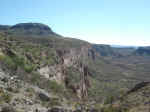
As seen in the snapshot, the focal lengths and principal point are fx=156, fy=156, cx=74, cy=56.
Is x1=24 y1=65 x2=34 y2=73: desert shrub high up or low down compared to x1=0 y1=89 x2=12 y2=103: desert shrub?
down

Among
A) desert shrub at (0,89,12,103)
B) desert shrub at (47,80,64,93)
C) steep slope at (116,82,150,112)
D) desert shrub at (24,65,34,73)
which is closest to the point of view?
desert shrub at (0,89,12,103)

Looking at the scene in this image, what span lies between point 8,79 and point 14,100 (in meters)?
4.23

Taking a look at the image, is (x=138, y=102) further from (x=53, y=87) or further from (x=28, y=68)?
(x=28, y=68)

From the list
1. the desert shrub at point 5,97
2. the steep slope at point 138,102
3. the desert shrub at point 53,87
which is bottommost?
the desert shrub at point 53,87

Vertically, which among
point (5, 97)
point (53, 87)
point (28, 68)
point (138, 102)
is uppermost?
point (5, 97)

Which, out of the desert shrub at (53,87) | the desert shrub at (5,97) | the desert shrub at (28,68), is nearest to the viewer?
the desert shrub at (5,97)

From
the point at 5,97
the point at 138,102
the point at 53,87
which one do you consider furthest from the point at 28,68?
the point at 138,102

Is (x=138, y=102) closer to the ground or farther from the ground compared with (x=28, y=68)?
closer to the ground

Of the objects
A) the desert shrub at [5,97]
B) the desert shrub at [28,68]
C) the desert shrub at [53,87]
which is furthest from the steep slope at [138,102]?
the desert shrub at [28,68]

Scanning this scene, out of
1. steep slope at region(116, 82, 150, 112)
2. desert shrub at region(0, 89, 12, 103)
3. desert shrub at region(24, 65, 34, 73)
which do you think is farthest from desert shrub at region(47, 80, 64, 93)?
desert shrub at region(0, 89, 12, 103)

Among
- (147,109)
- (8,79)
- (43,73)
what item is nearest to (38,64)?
(43,73)

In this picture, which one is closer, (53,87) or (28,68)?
(28,68)

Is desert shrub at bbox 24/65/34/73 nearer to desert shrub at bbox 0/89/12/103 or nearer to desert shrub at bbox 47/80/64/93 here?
desert shrub at bbox 47/80/64/93

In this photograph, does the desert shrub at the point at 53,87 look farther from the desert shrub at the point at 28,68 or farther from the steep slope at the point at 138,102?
the steep slope at the point at 138,102
